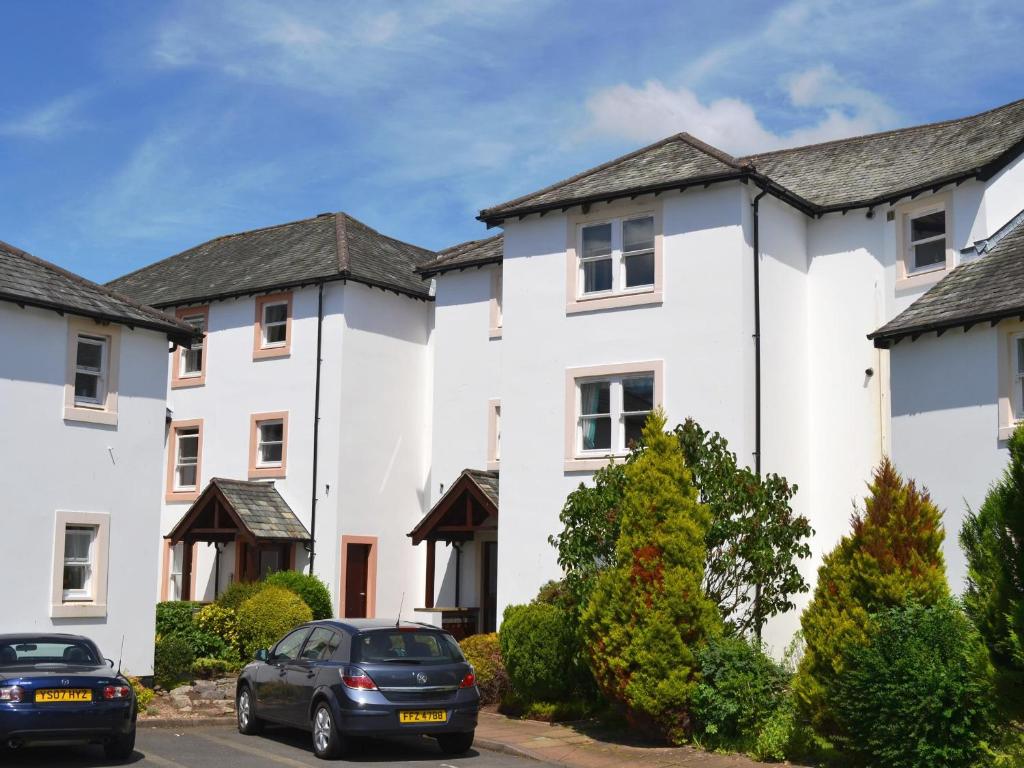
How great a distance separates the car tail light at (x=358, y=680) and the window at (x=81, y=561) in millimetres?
7042

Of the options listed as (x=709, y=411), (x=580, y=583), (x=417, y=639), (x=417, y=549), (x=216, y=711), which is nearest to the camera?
(x=417, y=639)

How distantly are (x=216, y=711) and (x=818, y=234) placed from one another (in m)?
12.8

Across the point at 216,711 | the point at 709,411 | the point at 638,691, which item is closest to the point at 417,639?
the point at 638,691

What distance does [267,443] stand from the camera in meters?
29.2

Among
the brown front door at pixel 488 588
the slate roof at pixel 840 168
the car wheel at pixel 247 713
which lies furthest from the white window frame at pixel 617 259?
the car wheel at pixel 247 713

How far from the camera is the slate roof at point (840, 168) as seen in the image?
2014cm

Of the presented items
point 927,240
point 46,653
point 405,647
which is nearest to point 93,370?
point 46,653

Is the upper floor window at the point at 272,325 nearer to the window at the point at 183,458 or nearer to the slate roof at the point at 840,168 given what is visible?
the window at the point at 183,458

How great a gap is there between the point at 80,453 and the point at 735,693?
10.9 m

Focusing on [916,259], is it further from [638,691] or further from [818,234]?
[638,691]

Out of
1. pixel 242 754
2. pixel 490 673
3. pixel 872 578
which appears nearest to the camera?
pixel 872 578

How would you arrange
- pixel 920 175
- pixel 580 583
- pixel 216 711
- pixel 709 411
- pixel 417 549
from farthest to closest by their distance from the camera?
pixel 417 549
pixel 920 175
pixel 709 411
pixel 216 711
pixel 580 583

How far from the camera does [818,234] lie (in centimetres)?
2175

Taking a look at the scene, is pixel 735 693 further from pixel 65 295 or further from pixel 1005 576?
pixel 65 295
